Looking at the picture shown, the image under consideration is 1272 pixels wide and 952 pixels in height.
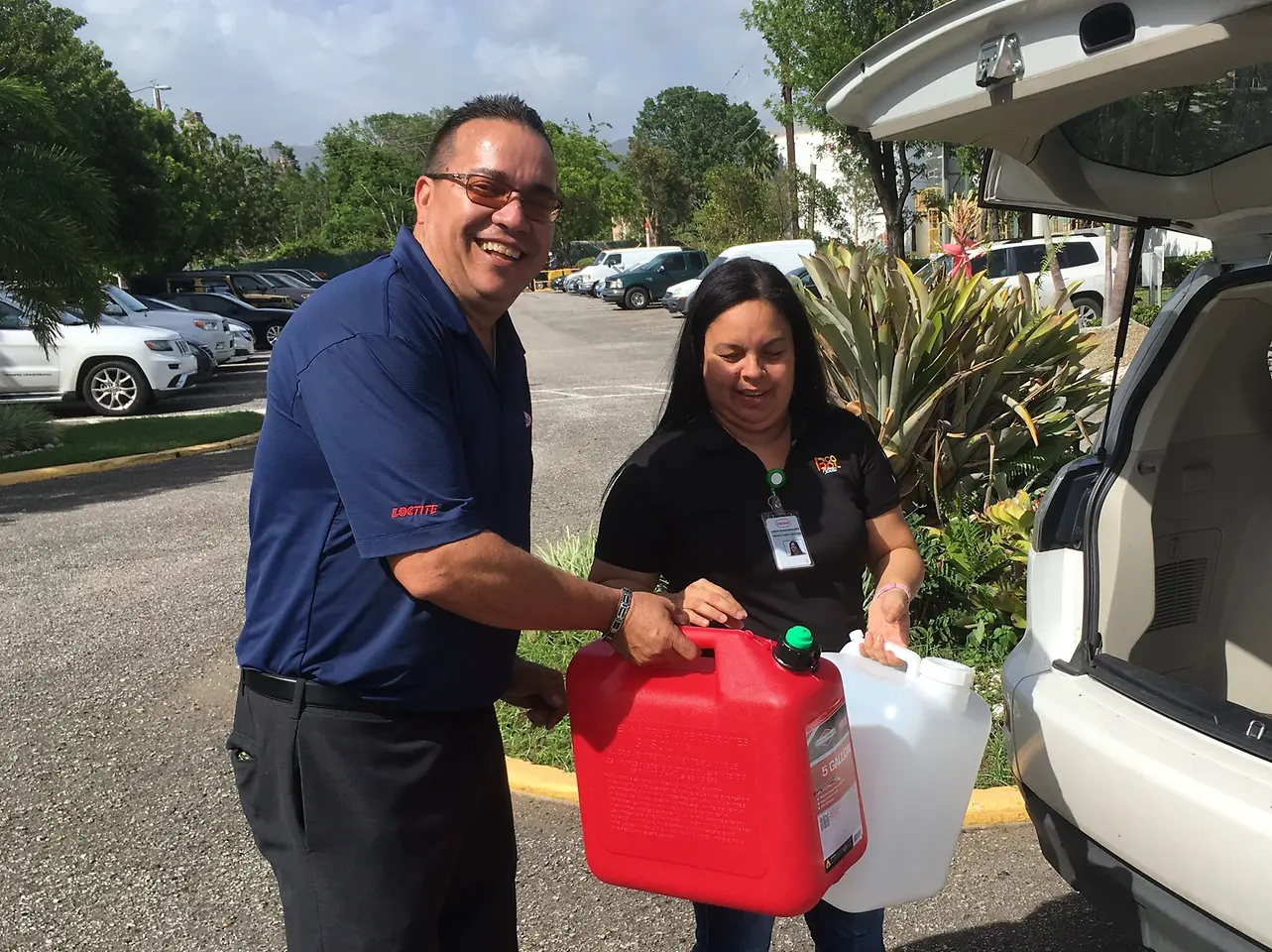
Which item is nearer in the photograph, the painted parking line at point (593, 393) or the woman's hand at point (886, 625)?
the woman's hand at point (886, 625)

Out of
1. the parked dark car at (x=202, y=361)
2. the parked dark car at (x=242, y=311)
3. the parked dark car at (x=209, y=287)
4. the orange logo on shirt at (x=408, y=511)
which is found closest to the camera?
the orange logo on shirt at (x=408, y=511)

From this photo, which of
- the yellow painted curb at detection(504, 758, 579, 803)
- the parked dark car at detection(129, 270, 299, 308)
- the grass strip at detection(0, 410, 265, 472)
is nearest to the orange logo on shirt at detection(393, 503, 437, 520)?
the yellow painted curb at detection(504, 758, 579, 803)

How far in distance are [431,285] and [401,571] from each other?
1.63 ft

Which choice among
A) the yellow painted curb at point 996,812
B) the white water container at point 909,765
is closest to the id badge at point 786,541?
the white water container at point 909,765

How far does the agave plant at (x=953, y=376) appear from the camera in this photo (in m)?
4.73

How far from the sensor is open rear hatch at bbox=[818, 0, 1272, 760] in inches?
69.9

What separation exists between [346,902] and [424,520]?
71 cm

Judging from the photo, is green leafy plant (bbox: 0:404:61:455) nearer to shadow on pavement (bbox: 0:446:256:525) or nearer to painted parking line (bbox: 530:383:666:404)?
shadow on pavement (bbox: 0:446:256:525)

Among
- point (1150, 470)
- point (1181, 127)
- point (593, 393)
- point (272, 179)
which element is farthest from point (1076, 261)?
point (272, 179)

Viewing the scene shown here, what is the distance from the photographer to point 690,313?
2414 millimetres

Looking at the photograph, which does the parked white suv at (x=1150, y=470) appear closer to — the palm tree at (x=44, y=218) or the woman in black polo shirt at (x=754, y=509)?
the woman in black polo shirt at (x=754, y=509)

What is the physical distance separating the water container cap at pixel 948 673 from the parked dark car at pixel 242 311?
2201cm

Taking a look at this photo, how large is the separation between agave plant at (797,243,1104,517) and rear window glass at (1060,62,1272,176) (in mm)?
2068

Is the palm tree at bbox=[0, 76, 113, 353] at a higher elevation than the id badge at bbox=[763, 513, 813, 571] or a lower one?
higher
